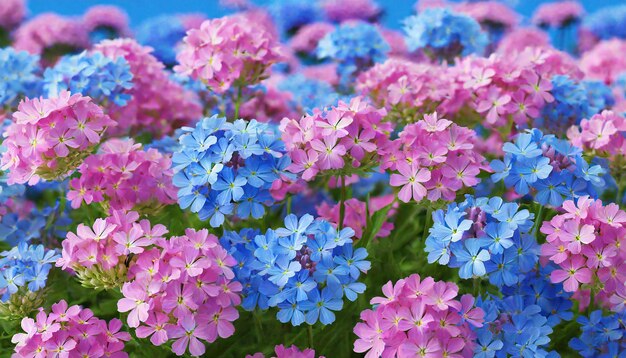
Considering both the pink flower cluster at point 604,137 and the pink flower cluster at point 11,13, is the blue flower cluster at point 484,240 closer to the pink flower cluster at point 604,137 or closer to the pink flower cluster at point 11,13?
the pink flower cluster at point 604,137

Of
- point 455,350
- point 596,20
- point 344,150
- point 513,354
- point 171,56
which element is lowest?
point 596,20

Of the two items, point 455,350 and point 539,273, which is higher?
point 455,350

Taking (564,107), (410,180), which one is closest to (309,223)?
(410,180)

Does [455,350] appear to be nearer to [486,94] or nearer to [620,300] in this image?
[620,300]

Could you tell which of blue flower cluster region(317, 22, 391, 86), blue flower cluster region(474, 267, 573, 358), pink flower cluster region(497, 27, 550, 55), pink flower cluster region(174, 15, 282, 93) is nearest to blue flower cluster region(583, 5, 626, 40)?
pink flower cluster region(497, 27, 550, 55)

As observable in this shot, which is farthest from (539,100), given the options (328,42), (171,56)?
(171,56)

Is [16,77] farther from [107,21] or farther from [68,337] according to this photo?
[107,21]

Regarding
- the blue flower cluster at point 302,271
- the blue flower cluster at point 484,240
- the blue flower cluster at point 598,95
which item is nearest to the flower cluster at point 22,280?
the blue flower cluster at point 302,271
